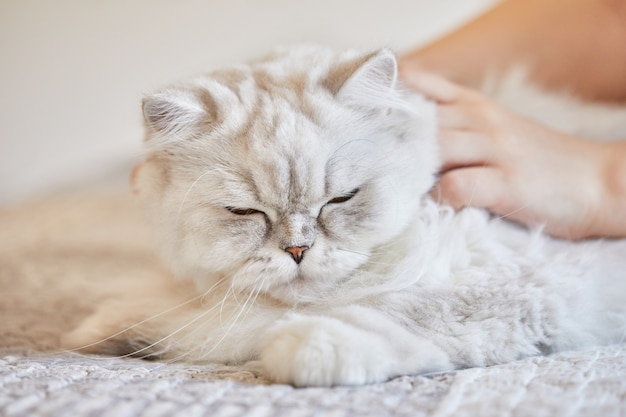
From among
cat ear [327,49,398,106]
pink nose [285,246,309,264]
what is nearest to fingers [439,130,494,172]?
cat ear [327,49,398,106]

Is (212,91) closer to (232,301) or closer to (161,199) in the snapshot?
(161,199)

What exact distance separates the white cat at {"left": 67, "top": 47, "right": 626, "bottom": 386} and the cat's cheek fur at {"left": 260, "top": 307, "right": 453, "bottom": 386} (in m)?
0.02

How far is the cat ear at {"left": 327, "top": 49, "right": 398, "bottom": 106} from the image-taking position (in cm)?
109

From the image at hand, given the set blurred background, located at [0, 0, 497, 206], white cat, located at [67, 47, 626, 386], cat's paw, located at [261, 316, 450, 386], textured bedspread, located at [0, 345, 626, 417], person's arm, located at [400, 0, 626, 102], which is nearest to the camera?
textured bedspread, located at [0, 345, 626, 417]

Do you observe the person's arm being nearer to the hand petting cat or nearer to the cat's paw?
the hand petting cat

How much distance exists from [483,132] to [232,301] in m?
0.61

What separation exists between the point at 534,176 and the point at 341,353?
0.60m

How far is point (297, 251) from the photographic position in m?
1.01

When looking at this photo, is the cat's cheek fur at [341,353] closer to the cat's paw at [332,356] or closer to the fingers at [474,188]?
the cat's paw at [332,356]

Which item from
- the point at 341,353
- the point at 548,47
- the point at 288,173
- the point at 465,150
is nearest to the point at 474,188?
the point at 465,150

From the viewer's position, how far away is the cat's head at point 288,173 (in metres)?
1.04

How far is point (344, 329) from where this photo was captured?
854 millimetres

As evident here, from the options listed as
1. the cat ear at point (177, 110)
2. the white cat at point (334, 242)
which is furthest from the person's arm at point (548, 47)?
the cat ear at point (177, 110)

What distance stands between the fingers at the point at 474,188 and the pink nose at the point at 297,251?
325 millimetres
